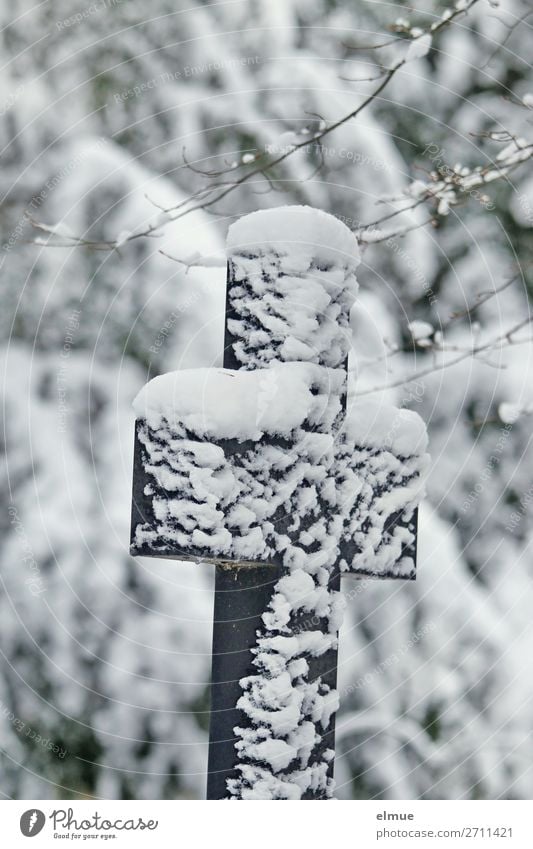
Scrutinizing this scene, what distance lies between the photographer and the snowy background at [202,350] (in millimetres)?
1366

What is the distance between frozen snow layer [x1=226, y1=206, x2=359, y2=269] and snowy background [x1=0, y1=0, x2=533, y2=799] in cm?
72

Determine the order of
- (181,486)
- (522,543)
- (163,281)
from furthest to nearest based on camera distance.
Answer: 1. (522,543)
2. (163,281)
3. (181,486)

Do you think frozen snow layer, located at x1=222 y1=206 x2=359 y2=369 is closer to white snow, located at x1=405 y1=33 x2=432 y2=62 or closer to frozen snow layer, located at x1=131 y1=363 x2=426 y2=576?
frozen snow layer, located at x1=131 y1=363 x2=426 y2=576

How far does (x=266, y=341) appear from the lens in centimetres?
64

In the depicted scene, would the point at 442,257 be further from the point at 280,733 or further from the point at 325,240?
the point at 280,733

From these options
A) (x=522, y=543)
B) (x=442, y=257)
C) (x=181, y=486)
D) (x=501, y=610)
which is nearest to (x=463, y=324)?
(x=442, y=257)

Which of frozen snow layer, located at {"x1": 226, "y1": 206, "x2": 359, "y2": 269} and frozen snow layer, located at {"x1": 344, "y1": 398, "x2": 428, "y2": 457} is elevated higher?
frozen snow layer, located at {"x1": 226, "y1": 206, "x2": 359, "y2": 269}

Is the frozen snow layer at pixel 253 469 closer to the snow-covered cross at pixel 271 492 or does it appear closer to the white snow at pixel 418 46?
the snow-covered cross at pixel 271 492

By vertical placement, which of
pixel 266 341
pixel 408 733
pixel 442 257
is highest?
pixel 442 257

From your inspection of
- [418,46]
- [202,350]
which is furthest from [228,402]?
[202,350]

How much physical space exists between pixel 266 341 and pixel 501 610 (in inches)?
40.2

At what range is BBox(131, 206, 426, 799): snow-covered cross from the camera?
1.92 feet

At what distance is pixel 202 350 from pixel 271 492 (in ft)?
2.71
